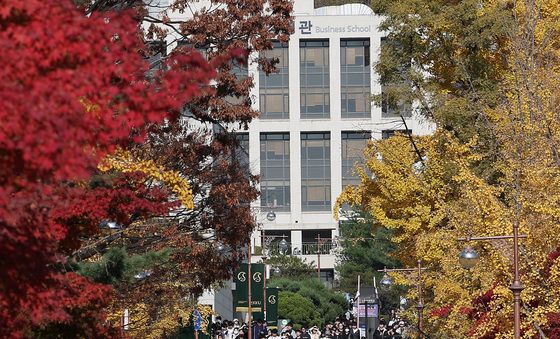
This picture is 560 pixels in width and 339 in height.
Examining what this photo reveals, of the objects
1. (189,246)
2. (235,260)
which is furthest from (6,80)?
(235,260)

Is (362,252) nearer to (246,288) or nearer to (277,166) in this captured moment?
(277,166)

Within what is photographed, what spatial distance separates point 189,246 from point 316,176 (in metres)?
83.3

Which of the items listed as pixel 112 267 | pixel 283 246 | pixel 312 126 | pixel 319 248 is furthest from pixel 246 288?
pixel 312 126

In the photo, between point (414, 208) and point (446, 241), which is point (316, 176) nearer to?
point (414, 208)

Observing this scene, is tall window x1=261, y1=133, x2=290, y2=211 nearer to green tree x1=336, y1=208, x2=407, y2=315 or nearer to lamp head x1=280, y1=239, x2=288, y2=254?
lamp head x1=280, y1=239, x2=288, y2=254

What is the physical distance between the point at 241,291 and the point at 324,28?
64.8 metres

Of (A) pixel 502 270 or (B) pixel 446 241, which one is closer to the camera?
(A) pixel 502 270

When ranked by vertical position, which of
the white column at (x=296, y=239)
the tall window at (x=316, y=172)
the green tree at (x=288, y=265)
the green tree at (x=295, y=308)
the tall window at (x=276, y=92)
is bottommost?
the green tree at (x=295, y=308)

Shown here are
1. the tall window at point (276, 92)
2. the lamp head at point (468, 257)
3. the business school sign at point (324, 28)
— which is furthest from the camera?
the tall window at point (276, 92)

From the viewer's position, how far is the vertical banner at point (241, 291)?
1788 inches

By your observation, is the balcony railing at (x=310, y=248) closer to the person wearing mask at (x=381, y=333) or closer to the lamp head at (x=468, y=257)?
the person wearing mask at (x=381, y=333)

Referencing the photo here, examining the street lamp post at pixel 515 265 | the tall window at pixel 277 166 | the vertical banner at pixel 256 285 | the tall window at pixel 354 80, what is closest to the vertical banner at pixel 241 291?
the vertical banner at pixel 256 285

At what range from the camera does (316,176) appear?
111938 millimetres

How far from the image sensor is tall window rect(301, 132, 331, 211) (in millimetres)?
111625
